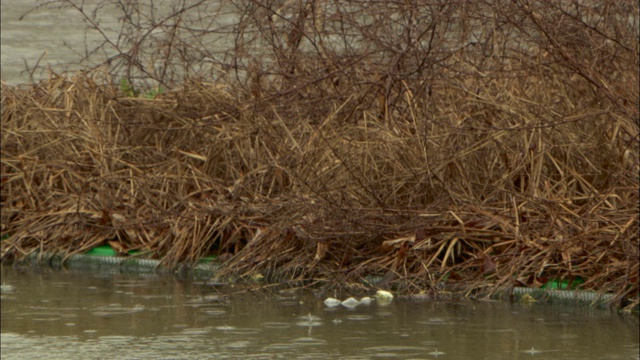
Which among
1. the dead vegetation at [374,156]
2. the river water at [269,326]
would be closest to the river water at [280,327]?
the river water at [269,326]

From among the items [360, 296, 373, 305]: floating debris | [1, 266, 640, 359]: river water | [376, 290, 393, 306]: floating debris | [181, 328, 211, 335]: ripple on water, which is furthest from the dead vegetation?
[181, 328, 211, 335]: ripple on water

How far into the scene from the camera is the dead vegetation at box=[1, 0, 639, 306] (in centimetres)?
714

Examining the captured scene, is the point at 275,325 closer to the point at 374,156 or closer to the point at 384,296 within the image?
the point at 384,296

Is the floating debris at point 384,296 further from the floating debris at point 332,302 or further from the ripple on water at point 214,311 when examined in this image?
the ripple on water at point 214,311

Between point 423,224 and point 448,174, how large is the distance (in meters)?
0.52

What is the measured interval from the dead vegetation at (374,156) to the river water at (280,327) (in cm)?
40

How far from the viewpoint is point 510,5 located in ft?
24.3

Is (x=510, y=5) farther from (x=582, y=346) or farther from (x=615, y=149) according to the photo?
(x=582, y=346)

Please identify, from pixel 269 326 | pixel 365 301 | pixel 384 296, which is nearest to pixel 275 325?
pixel 269 326

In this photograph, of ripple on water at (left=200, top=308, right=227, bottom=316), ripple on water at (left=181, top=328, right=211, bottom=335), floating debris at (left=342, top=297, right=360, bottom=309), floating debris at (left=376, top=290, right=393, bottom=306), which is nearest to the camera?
ripple on water at (left=181, top=328, right=211, bottom=335)

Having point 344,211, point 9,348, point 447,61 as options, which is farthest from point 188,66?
point 9,348

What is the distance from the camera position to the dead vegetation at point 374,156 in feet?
23.4

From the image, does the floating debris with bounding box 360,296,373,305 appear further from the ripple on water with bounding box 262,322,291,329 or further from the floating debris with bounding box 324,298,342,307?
the ripple on water with bounding box 262,322,291,329

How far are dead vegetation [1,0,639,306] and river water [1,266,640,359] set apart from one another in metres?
0.40
